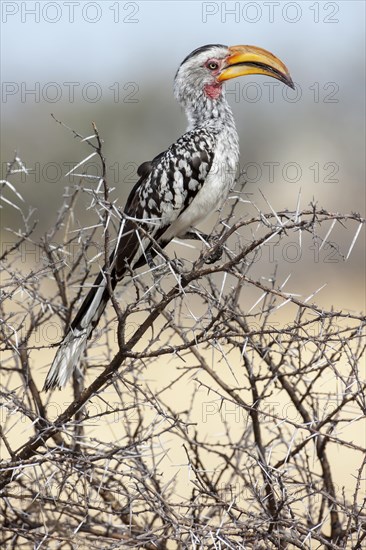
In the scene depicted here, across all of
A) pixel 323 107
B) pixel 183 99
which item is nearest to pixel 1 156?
pixel 323 107

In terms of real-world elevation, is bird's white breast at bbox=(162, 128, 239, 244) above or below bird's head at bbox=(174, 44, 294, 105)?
below

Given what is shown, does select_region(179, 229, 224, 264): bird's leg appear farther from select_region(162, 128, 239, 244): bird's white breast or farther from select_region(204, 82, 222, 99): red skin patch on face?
select_region(204, 82, 222, 99): red skin patch on face

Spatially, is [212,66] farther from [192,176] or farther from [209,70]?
[192,176]

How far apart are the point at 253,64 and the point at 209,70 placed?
248mm

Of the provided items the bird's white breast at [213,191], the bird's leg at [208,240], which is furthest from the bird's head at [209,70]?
the bird's leg at [208,240]

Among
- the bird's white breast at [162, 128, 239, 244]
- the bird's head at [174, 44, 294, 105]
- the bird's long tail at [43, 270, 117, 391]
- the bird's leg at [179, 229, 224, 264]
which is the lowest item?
the bird's long tail at [43, 270, 117, 391]

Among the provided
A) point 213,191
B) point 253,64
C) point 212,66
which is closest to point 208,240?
point 213,191

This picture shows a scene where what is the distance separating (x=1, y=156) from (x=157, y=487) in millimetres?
9585

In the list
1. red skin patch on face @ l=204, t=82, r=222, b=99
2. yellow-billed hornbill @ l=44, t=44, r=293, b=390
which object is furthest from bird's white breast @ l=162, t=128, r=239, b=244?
red skin patch on face @ l=204, t=82, r=222, b=99

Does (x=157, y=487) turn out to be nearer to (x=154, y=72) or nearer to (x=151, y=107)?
(x=151, y=107)

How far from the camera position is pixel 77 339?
2969mm

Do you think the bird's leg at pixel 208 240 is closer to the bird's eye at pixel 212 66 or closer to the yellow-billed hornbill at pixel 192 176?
the yellow-billed hornbill at pixel 192 176

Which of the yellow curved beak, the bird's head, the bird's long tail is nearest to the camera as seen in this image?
the bird's long tail

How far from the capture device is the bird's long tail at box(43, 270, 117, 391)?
2.88 metres
